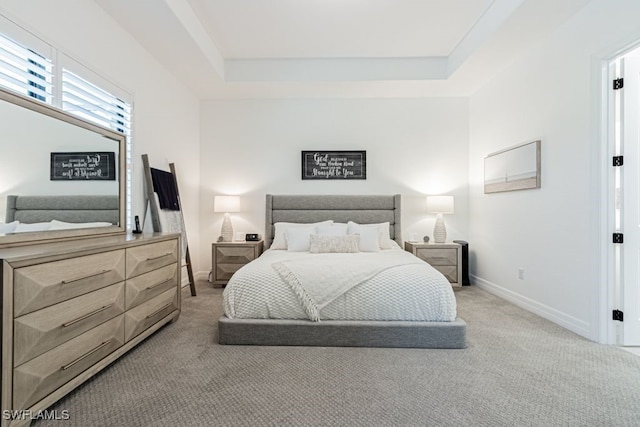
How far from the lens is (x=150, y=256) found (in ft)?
8.39

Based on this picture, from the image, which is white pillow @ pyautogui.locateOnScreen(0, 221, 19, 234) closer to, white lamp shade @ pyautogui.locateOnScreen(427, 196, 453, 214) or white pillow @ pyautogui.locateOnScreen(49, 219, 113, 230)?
white pillow @ pyautogui.locateOnScreen(49, 219, 113, 230)

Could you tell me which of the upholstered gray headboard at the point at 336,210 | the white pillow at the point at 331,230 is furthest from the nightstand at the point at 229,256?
the white pillow at the point at 331,230

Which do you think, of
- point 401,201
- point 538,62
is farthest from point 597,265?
point 401,201

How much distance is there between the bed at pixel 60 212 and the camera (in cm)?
189

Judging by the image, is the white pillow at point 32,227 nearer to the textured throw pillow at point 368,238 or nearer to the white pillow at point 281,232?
the white pillow at point 281,232

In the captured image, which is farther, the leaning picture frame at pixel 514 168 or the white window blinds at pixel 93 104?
the leaning picture frame at pixel 514 168

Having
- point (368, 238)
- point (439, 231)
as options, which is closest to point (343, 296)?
point (368, 238)

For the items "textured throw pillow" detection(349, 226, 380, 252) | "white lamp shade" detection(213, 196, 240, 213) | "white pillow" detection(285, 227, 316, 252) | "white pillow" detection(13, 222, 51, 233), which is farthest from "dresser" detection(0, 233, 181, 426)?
"textured throw pillow" detection(349, 226, 380, 252)

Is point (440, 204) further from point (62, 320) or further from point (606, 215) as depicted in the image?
point (62, 320)

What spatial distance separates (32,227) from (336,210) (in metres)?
3.39

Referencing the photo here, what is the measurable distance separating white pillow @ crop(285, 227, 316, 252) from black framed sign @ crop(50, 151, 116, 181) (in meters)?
1.99

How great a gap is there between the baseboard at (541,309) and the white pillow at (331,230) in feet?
6.83

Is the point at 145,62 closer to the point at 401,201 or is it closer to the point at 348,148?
the point at 348,148

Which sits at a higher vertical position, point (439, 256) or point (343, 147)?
point (343, 147)
